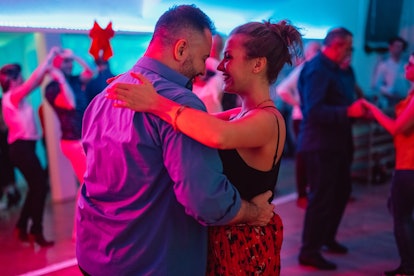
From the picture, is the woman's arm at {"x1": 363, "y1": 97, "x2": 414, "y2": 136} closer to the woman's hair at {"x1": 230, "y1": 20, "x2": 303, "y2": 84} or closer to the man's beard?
the woman's hair at {"x1": 230, "y1": 20, "x2": 303, "y2": 84}

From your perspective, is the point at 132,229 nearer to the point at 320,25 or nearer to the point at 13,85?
the point at 13,85

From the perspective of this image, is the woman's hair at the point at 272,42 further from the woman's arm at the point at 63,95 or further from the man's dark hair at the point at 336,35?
the woman's arm at the point at 63,95

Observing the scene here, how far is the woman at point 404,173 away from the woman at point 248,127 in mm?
1288

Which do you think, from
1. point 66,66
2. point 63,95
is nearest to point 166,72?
point 63,95

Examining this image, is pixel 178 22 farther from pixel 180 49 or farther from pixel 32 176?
pixel 32 176

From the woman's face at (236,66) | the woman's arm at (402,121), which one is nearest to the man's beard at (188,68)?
the woman's face at (236,66)

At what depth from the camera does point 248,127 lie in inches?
54.0

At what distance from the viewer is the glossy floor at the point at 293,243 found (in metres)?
3.32

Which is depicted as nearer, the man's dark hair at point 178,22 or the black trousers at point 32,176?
the man's dark hair at point 178,22

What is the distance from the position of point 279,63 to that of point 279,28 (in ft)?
0.40

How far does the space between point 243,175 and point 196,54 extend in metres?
0.42

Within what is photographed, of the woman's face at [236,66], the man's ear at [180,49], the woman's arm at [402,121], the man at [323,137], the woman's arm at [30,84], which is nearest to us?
the man's ear at [180,49]

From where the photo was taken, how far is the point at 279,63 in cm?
164

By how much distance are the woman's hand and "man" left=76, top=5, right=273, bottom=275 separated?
40 millimetres
